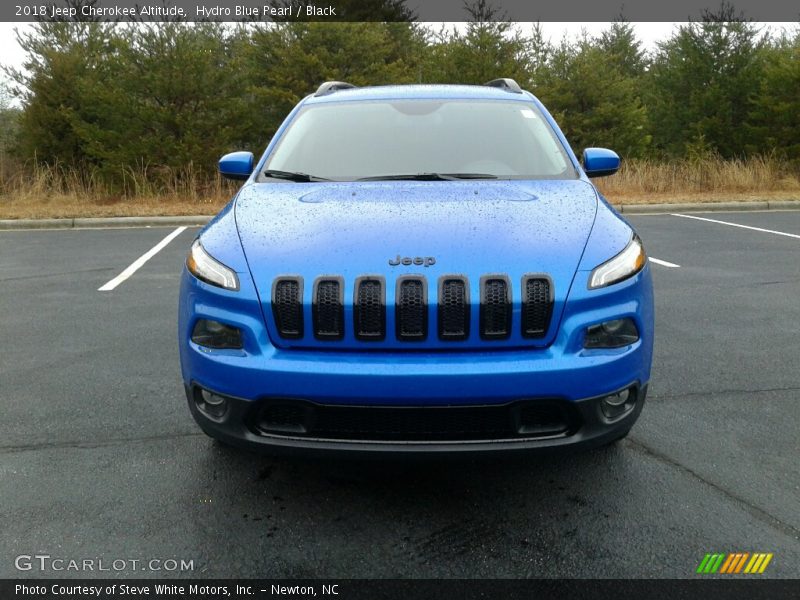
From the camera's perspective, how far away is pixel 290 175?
3.53 m

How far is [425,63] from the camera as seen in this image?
2097 centimetres

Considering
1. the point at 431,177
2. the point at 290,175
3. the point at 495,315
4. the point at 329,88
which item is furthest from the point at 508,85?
the point at 495,315

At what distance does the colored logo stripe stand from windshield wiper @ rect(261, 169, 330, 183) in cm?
236

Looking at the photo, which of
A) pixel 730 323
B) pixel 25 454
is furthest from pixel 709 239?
pixel 25 454

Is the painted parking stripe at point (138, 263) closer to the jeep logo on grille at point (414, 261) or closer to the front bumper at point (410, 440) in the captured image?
the front bumper at point (410, 440)

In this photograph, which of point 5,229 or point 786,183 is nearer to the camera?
point 5,229

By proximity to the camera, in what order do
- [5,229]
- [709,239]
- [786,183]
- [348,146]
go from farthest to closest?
[786,183] < [5,229] < [709,239] < [348,146]

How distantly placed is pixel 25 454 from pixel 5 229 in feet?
33.6

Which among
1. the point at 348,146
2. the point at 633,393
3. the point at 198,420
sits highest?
the point at 348,146

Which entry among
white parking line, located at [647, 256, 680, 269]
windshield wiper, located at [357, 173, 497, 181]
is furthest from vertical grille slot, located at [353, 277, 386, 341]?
white parking line, located at [647, 256, 680, 269]

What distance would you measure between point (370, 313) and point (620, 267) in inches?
37.8

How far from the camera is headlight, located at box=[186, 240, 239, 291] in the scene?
2500 mm

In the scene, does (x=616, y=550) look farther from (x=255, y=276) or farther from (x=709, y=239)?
(x=709, y=239)

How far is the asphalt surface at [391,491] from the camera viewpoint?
2.33 meters
